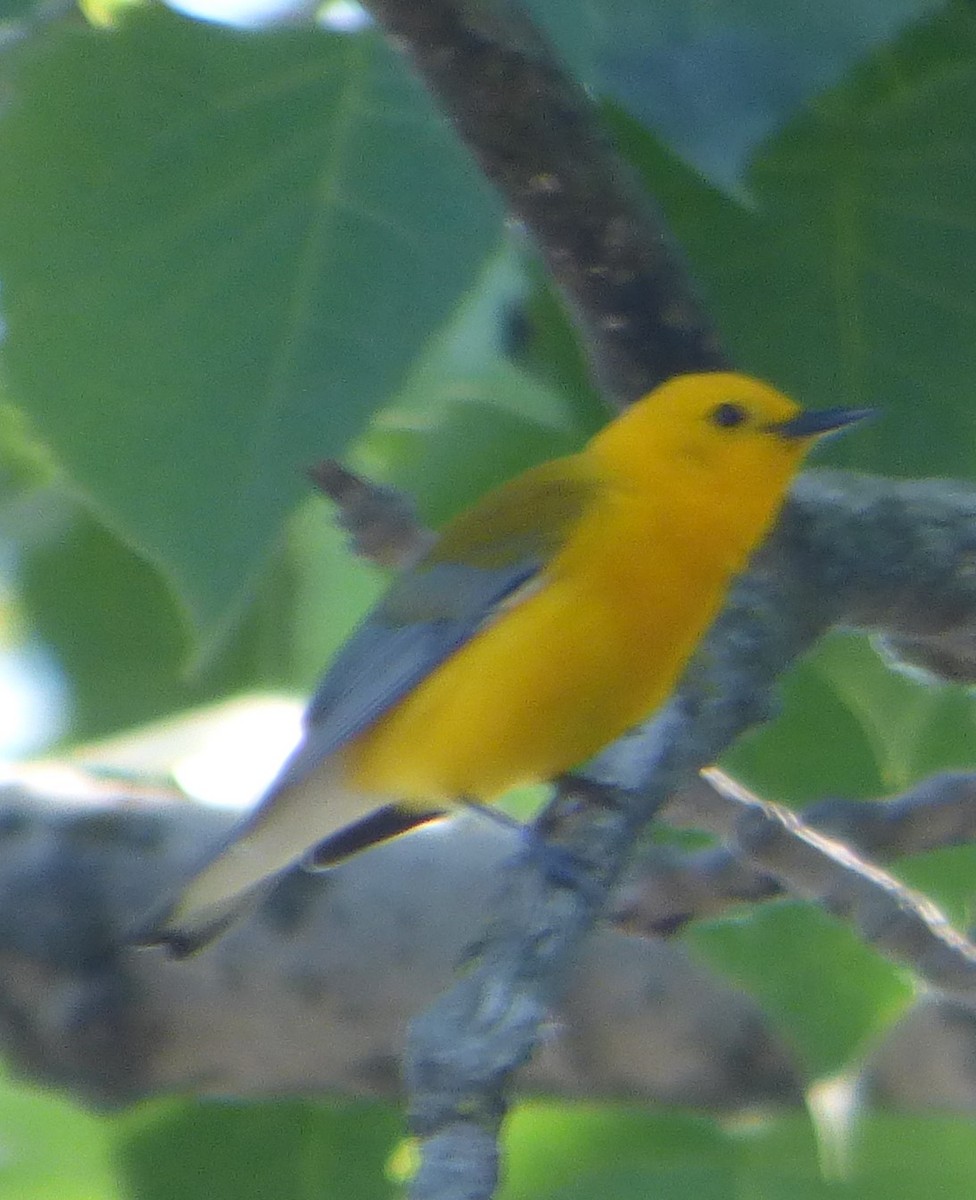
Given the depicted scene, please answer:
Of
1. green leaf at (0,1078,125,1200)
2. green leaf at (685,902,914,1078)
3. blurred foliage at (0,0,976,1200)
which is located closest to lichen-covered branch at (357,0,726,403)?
blurred foliage at (0,0,976,1200)

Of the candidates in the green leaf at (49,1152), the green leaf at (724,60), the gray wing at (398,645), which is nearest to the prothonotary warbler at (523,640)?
the gray wing at (398,645)

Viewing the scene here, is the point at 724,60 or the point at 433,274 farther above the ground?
the point at 724,60

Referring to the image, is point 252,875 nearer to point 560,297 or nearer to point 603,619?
point 603,619

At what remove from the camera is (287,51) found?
2258mm

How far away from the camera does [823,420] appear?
8.21 ft

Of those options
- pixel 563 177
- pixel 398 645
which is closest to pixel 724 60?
pixel 563 177

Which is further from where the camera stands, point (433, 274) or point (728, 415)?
point (728, 415)

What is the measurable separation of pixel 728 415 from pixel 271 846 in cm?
107

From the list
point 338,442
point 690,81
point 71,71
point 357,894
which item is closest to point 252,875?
point 357,894

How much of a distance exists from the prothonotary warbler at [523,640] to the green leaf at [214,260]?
1.90 feet

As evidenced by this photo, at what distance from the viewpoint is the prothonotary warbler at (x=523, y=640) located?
8.74ft

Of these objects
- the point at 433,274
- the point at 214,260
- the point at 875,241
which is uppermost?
the point at 214,260

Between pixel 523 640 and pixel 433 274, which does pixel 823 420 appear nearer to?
pixel 523 640

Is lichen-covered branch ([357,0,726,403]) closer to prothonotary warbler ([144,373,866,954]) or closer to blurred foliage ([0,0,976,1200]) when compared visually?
blurred foliage ([0,0,976,1200])
